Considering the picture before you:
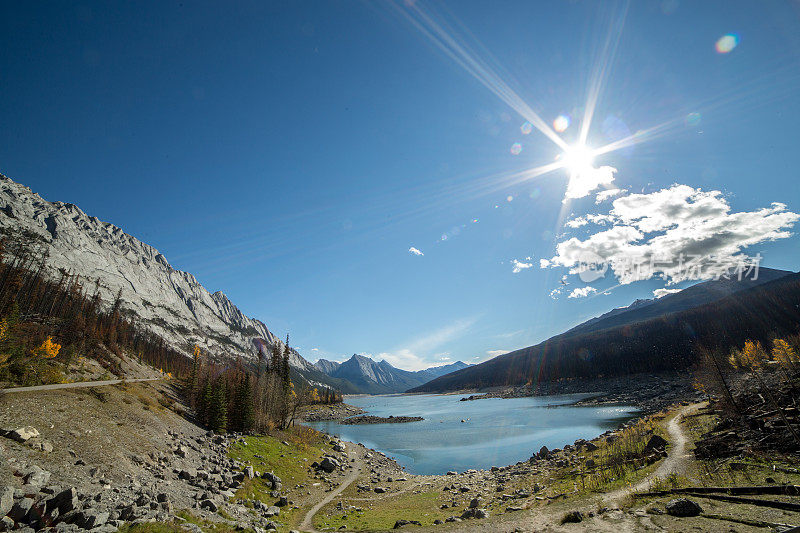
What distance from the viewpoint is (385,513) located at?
2670 centimetres

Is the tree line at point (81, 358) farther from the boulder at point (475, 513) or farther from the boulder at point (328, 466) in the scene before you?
the boulder at point (475, 513)

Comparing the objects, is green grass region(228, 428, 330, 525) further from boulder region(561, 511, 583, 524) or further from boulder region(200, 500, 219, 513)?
boulder region(561, 511, 583, 524)

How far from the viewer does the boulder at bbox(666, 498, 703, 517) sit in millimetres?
14500

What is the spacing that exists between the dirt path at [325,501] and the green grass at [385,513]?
52cm

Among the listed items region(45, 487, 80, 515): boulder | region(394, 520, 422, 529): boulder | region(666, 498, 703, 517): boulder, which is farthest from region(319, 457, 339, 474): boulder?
region(666, 498, 703, 517): boulder

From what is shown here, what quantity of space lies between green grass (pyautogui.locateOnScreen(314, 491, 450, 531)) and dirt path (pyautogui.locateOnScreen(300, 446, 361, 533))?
52 centimetres

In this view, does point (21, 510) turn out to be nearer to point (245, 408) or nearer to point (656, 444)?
point (245, 408)

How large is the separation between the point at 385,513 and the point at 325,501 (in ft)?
22.0

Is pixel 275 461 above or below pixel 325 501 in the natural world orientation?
above

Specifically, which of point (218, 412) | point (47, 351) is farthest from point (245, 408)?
point (47, 351)

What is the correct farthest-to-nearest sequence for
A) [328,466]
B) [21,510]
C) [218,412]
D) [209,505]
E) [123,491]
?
1. [218,412]
2. [328,466]
3. [209,505]
4. [123,491]
5. [21,510]

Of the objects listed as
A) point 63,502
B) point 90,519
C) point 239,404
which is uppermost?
point 239,404

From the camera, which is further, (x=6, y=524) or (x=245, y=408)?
(x=245, y=408)

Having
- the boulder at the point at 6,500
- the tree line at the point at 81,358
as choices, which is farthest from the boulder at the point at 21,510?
the tree line at the point at 81,358
